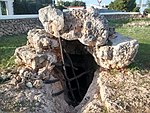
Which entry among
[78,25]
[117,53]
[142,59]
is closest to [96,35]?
[78,25]

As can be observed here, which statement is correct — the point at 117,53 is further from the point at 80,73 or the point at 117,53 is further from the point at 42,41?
the point at 80,73

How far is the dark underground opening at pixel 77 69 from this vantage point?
920cm

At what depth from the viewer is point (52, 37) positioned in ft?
29.0

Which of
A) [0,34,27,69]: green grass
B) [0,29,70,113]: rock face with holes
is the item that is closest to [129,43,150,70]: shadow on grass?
[0,29,70,113]: rock face with holes

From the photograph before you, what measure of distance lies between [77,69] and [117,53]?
1879 mm

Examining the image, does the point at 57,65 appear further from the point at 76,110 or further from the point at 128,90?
the point at 128,90

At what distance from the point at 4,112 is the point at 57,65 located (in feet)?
8.17

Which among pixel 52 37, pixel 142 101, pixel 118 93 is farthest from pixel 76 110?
pixel 52 37

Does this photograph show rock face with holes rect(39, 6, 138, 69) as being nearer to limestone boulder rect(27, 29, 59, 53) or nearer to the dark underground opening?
limestone boulder rect(27, 29, 59, 53)

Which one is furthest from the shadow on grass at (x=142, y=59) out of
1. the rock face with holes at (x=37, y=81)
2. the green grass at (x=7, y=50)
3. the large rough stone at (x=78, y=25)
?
the green grass at (x=7, y=50)

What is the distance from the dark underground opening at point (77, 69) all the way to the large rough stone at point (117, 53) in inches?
35.3

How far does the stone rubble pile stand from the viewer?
7.74 m

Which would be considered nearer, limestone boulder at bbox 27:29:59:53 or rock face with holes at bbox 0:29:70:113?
rock face with holes at bbox 0:29:70:113

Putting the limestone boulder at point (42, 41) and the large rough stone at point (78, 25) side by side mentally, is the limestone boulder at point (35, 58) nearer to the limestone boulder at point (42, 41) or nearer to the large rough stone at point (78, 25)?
the limestone boulder at point (42, 41)
